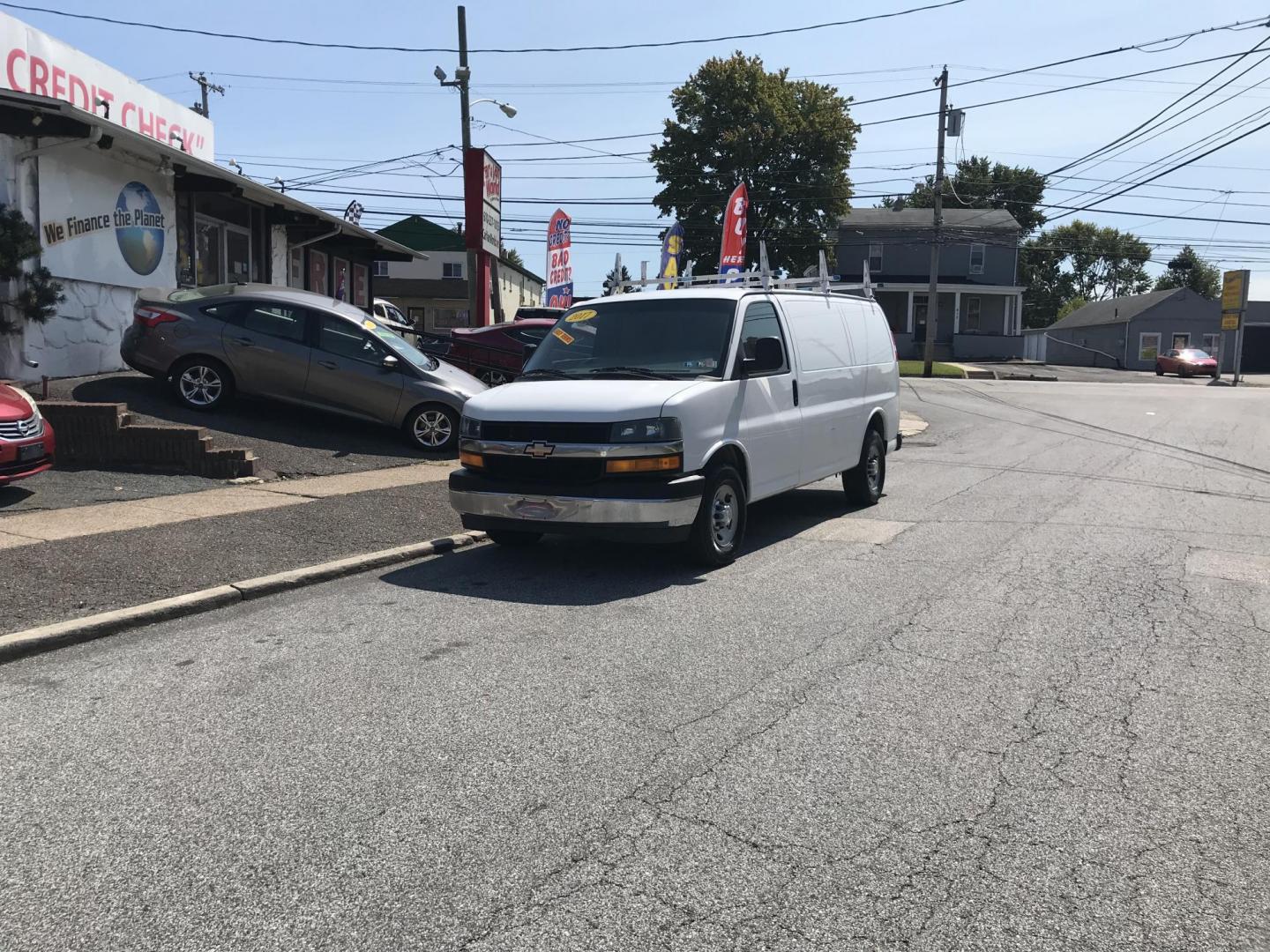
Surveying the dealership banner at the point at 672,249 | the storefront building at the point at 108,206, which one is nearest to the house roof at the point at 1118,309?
the dealership banner at the point at 672,249

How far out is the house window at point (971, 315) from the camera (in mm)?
57781

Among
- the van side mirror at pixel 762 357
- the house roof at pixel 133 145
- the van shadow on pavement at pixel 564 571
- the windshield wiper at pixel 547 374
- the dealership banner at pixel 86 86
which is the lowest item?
the van shadow on pavement at pixel 564 571

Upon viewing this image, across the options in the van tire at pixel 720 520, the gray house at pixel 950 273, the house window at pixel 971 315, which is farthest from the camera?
the house window at pixel 971 315

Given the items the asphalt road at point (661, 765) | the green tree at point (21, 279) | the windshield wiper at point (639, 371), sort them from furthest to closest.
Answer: the green tree at point (21, 279), the windshield wiper at point (639, 371), the asphalt road at point (661, 765)

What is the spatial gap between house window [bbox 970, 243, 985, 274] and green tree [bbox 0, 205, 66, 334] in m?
50.1

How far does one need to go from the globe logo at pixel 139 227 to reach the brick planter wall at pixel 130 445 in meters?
5.18

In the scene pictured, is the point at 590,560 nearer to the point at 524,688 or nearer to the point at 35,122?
the point at 524,688

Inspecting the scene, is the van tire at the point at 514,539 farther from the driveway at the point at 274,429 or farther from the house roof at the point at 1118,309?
the house roof at the point at 1118,309

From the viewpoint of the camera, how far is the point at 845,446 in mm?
10398

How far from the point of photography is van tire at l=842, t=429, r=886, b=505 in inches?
433

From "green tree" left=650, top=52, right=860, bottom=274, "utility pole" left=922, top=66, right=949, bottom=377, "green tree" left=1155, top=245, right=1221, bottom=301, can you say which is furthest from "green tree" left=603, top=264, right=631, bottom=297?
"green tree" left=1155, top=245, right=1221, bottom=301

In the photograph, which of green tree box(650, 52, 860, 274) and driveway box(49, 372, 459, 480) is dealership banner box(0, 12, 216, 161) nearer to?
driveway box(49, 372, 459, 480)

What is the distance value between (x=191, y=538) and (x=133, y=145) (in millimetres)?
8815

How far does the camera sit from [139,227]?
636 inches
